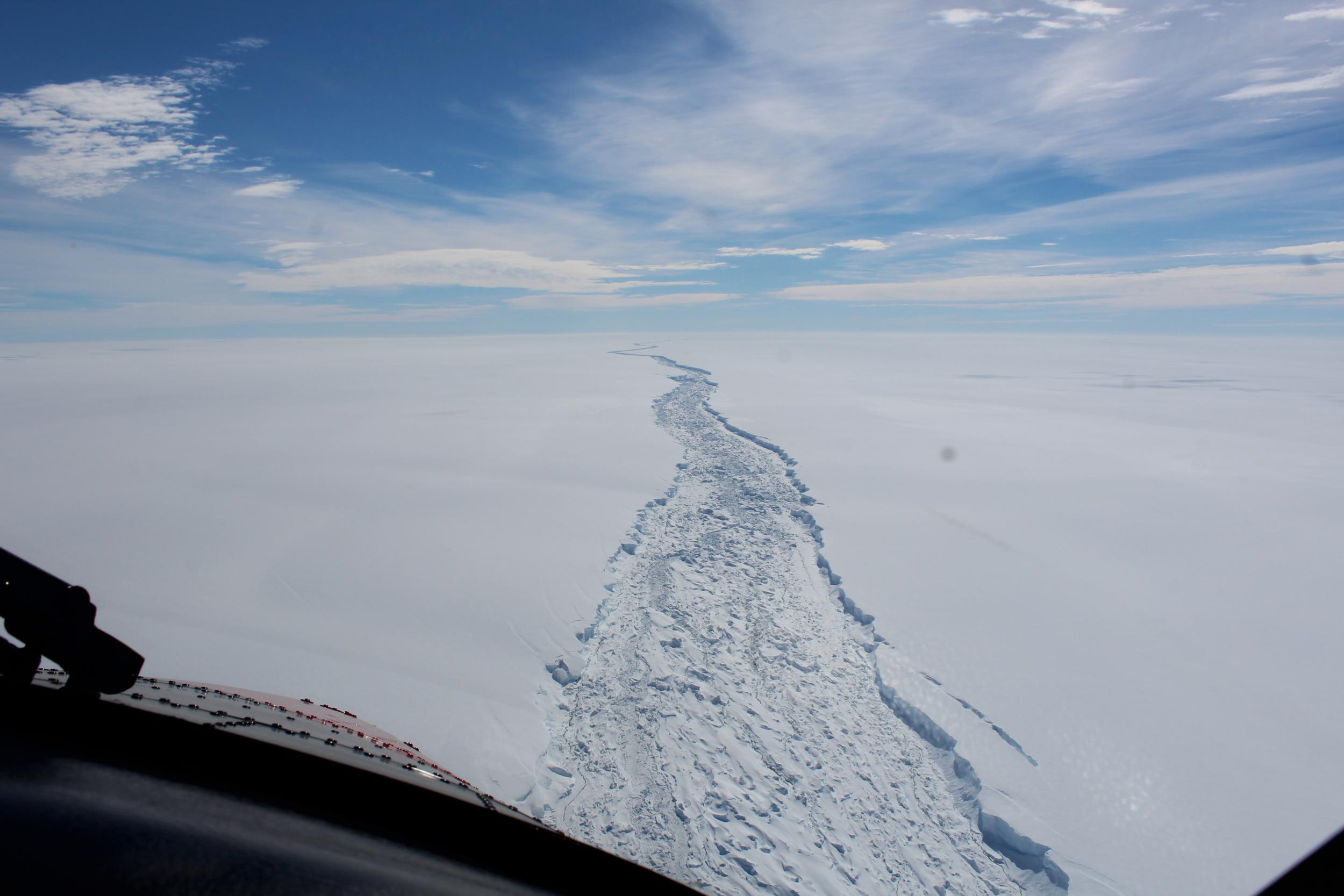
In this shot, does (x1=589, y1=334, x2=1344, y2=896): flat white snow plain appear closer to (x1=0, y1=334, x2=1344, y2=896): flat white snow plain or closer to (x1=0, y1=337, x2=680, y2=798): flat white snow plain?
(x1=0, y1=334, x2=1344, y2=896): flat white snow plain

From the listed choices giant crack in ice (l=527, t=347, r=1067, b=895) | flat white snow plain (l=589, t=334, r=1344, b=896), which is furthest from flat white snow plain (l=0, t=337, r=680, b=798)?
flat white snow plain (l=589, t=334, r=1344, b=896)

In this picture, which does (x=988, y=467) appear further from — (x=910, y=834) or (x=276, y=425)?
(x=276, y=425)

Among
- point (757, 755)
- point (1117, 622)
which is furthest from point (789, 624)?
point (1117, 622)

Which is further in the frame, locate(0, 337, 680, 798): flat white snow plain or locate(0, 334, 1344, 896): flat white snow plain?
locate(0, 337, 680, 798): flat white snow plain

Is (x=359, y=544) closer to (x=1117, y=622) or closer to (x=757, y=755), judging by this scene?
(x=757, y=755)

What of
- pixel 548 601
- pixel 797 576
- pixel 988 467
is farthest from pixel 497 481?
pixel 988 467

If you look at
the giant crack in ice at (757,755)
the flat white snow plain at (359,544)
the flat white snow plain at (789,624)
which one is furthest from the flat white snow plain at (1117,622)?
the flat white snow plain at (359,544)

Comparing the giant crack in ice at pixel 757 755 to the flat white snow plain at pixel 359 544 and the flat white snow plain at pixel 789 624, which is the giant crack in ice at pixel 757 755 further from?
the flat white snow plain at pixel 359 544

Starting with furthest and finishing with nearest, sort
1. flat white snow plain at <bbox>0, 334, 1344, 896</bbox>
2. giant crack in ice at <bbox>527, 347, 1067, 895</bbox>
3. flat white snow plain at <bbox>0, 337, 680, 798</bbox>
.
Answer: flat white snow plain at <bbox>0, 337, 680, 798</bbox> < flat white snow plain at <bbox>0, 334, 1344, 896</bbox> < giant crack in ice at <bbox>527, 347, 1067, 895</bbox>
